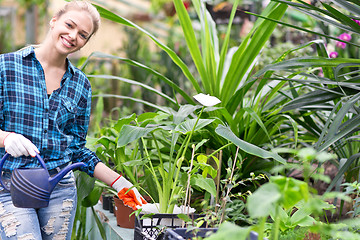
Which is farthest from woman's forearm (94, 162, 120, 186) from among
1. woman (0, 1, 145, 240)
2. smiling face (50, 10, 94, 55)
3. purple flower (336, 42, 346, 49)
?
purple flower (336, 42, 346, 49)

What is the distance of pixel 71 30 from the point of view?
150 centimetres

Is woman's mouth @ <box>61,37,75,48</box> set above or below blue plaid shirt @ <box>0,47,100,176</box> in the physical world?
above

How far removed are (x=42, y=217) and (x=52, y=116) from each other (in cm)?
31

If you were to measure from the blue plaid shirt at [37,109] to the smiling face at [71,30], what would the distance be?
87mm

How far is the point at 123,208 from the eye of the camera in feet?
5.94

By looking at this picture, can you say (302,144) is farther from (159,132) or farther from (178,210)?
(178,210)

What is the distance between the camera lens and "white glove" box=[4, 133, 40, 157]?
128 centimetres

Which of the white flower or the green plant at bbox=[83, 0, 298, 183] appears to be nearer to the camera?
the white flower

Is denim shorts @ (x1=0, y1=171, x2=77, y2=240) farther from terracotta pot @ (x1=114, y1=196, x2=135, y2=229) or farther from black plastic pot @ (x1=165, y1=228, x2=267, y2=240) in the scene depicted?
black plastic pot @ (x1=165, y1=228, x2=267, y2=240)

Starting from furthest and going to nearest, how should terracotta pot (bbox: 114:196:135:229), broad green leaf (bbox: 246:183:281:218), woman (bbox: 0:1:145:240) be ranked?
terracotta pot (bbox: 114:196:135:229) → woman (bbox: 0:1:145:240) → broad green leaf (bbox: 246:183:281:218)

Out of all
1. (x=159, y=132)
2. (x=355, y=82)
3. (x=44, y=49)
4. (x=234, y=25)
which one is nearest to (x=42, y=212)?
(x=44, y=49)

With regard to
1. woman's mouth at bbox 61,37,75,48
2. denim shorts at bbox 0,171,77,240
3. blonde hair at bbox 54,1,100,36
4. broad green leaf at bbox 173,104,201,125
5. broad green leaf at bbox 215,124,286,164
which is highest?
blonde hair at bbox 54,1,100,36

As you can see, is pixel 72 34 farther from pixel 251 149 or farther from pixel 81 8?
pixel 251 149

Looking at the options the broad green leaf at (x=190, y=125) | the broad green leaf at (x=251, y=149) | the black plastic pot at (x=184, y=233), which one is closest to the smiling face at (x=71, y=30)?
the broad green leaf at (x=190, y=125)
